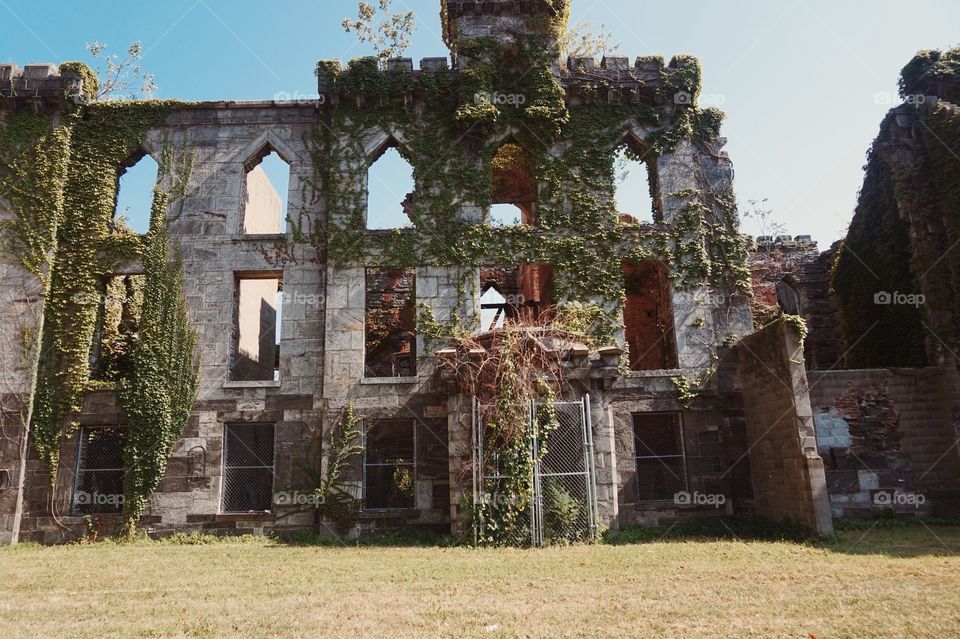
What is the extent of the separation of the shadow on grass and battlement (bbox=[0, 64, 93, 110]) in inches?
609

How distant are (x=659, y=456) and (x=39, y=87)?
54.2 feet

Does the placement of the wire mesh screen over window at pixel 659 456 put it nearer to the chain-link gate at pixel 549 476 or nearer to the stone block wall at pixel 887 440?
the chain-link gate at pixel 549 476

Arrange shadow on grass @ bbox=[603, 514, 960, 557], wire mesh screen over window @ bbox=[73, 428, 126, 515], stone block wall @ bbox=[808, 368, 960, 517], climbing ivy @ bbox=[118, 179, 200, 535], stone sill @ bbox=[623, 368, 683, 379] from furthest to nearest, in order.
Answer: stone sill @ bbox=[623, 368, 683, 379]
stone block wall @ bbox=[808, 368, 960, 517]
wire mesh screen over window @ bbox=[73, 428, 126, 515]
climbing ivy @ bbox=[118, 179, 200, 535]
shadow on grass @ bbox=[603, 514, 960, 557]

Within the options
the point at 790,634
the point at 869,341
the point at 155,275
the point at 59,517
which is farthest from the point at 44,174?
the point at 869,341

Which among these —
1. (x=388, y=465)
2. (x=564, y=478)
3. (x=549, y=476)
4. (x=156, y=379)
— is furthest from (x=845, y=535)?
(x=156, y=379)

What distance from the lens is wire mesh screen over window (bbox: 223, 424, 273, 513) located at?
1388 centimetres

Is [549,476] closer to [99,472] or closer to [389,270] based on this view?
[389,270]

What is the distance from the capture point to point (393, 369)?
18500mm

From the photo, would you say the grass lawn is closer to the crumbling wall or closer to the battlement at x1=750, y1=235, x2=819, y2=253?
the crumbling wall

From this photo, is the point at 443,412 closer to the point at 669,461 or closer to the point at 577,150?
the point at 669,461

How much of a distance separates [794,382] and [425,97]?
34.0 ft

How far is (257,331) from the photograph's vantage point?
18.8m

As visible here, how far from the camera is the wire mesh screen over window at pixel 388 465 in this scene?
45.5ft

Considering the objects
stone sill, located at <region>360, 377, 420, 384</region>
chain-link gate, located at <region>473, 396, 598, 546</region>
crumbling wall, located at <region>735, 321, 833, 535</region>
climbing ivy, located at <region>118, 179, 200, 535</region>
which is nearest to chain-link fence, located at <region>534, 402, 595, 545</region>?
chain-link gate, located at <region>473, 396, 598, 546</region>
